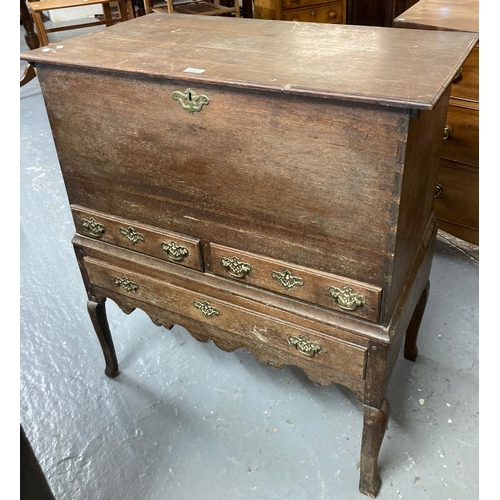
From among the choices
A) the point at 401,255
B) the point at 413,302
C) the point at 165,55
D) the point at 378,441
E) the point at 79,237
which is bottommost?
the point at 378,441

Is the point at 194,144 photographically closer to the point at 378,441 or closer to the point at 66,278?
the point at 378,441

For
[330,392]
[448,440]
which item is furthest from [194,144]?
[448,440]

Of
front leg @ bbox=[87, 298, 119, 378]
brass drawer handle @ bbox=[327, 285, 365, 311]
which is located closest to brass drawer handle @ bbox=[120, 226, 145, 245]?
front leg @ bbox=[87, 298, 119, 378]

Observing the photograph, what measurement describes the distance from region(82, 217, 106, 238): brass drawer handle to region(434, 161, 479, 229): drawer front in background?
1.31 meters

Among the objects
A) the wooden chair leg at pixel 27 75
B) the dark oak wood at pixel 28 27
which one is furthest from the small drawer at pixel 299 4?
the dark oak wood at pixel 28 27

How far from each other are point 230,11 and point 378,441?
3394 mm

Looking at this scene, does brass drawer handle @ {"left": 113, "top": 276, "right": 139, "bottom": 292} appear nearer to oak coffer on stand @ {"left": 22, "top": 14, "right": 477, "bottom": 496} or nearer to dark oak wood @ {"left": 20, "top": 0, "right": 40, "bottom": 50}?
oak coffer on stand @ {"left": 22, "top": 14, "right": 477, "bottom": 496}

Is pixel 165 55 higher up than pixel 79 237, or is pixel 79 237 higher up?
pixel 165 55

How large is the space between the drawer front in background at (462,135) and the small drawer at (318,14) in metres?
1.26

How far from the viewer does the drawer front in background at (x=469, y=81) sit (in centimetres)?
177

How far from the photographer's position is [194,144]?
116 centimetres

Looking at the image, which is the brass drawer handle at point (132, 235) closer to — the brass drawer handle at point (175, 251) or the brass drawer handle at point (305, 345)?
the brass drawer handle at point (175, 251)

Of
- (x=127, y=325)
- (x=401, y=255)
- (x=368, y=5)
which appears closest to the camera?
(x=401, y=255)

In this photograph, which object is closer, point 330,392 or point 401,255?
point 401,255
